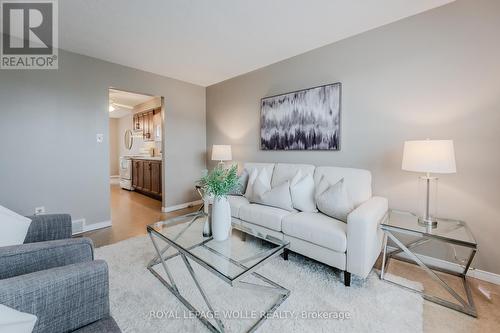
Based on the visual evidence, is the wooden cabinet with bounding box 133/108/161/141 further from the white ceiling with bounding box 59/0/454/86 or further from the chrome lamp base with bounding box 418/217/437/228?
the chrome lamp base with bounding box 418/217/437/228

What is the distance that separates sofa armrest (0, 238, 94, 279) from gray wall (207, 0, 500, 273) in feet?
8.40

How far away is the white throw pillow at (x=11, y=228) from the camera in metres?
1.25

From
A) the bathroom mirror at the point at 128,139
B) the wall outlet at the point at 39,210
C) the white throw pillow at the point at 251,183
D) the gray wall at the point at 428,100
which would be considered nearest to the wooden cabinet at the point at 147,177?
the bathroom mirror at the point at 128,139

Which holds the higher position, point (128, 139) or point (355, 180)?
point (128, 139)

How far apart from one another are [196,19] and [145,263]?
2.48 m

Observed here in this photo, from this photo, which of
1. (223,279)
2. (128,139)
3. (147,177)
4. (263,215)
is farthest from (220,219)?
(128,139)

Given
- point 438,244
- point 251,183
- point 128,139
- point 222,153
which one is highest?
point 128,139

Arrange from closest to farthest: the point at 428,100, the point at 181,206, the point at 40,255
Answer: the point at 40,255 → the point at 428,100 → the point at 181,206

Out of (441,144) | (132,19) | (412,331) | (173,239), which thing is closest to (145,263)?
(173,239)

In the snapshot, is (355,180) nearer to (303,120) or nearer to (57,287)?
(303,120)

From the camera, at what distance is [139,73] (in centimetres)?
356

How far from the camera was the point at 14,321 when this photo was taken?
2.19ft

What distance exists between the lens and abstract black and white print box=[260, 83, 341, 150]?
8.91ft

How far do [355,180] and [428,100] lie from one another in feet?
3.29
